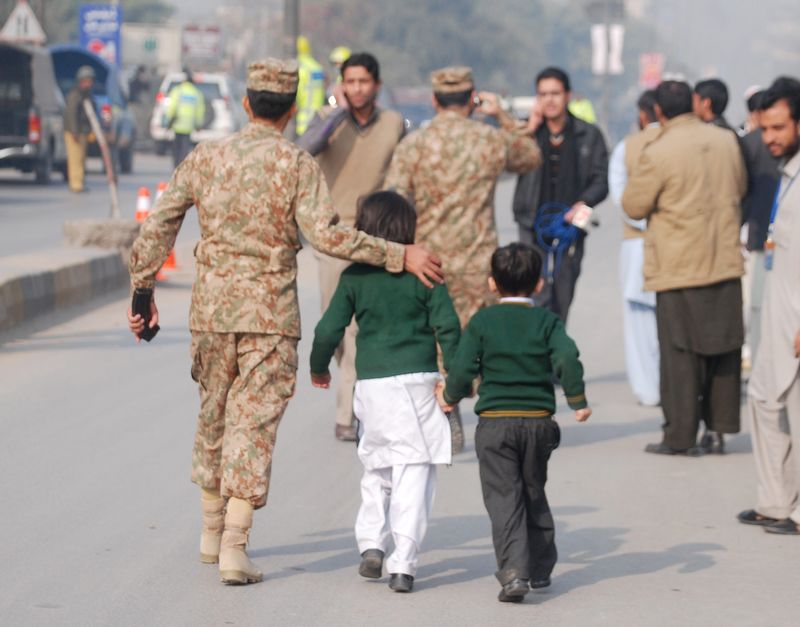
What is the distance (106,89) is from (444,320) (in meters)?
30.0

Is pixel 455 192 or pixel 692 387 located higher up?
pixel 455 192

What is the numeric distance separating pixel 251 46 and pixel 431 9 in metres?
31.4

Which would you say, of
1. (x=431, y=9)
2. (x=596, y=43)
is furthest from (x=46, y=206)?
(x=431, y=9)

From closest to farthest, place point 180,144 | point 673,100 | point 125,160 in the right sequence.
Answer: point 673,100
point 180,144
point 125,160

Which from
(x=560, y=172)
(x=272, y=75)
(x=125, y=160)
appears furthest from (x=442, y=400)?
(x=125, y=160)

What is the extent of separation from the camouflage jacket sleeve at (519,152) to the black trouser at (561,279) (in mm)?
1464

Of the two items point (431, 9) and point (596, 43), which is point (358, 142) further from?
point (431, 9)

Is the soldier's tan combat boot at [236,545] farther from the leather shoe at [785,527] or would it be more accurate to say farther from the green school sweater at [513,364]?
the leather shoe at [785,527]

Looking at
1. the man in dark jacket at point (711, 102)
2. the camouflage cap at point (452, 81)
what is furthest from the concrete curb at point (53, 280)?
the man in dark jacket at point (711, 102)

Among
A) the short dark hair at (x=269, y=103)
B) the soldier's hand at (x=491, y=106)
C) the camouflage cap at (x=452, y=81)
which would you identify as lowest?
the soldier's hand at (x=491, y=106)

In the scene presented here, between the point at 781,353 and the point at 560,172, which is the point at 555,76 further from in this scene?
the point at 781,353

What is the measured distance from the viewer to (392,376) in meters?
6.28

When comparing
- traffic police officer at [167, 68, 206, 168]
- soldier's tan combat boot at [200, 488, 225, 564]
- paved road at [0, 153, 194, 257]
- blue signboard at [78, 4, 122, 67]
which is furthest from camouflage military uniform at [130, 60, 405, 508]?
blue signboard at [78, 4, 122, 67]

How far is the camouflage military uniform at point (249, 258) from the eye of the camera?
6168mm
